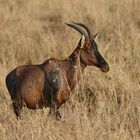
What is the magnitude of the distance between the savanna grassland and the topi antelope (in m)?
0.14

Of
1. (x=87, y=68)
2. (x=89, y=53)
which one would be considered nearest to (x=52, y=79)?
(x=89, y=53)

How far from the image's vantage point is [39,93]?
6.35 metres

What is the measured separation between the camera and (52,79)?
637 cm

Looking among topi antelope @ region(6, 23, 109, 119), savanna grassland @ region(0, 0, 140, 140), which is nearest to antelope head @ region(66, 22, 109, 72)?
topi antelope @ region(6, 23, 109, 119)

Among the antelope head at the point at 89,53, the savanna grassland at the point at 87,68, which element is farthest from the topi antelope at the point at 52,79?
the savanna grassland at the point at 87,68

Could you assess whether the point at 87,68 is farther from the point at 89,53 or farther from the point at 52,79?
the point at 52,79

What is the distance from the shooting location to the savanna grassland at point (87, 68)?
5.59 m

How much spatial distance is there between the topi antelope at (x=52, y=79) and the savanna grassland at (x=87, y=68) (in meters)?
0.14

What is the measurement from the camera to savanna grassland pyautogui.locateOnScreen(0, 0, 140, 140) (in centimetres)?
559

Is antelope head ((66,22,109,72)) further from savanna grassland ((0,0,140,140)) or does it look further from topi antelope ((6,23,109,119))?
savanna grassland ((0,0,140,140))

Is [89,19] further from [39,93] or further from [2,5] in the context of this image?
[39,93]

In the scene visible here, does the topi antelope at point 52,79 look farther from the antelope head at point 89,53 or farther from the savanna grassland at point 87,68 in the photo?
the savanna grassland at point 87,68

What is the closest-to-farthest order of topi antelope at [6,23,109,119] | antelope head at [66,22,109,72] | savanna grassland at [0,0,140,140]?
savanna grassland at [0,0,140,140] < topi antelope at [6,23,109,119] < antelope head at [66,22,109,72]

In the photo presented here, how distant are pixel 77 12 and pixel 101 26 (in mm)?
1293
